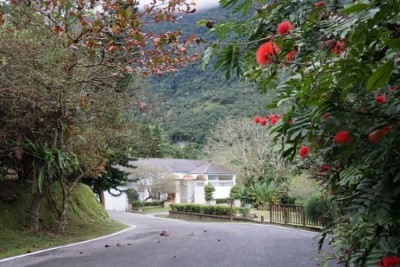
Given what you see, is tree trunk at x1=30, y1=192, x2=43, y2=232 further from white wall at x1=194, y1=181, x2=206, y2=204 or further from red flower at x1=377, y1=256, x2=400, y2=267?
white wall at x1=194, y1=181, x2=206, y2=204

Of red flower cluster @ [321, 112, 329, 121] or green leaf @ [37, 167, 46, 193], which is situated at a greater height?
green leaf @ [37, 167, 46, 193]

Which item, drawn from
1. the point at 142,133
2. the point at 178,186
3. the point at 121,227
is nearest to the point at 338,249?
the point at 121,227

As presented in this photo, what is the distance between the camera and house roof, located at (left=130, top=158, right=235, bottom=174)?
3684 centimetres

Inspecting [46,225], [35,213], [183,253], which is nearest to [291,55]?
[183,253]

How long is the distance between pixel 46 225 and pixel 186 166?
98.0 feet

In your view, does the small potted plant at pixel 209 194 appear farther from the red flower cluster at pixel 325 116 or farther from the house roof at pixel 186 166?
the red flower cluster at pixel 325 116

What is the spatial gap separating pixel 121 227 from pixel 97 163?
2.79 m

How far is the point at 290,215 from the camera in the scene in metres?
16.9

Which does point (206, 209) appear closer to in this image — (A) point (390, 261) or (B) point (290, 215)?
(B) point (290, 215)

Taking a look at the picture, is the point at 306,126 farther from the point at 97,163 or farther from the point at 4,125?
the point at 97,163

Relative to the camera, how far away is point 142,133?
667 inches

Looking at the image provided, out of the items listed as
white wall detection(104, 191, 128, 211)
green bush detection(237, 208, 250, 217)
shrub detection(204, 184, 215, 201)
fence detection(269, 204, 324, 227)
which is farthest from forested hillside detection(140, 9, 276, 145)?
fence detection(269, 204, 324, 227)

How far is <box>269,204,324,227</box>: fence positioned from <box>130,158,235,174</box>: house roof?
17725 mm

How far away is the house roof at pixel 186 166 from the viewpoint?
36.8 m
